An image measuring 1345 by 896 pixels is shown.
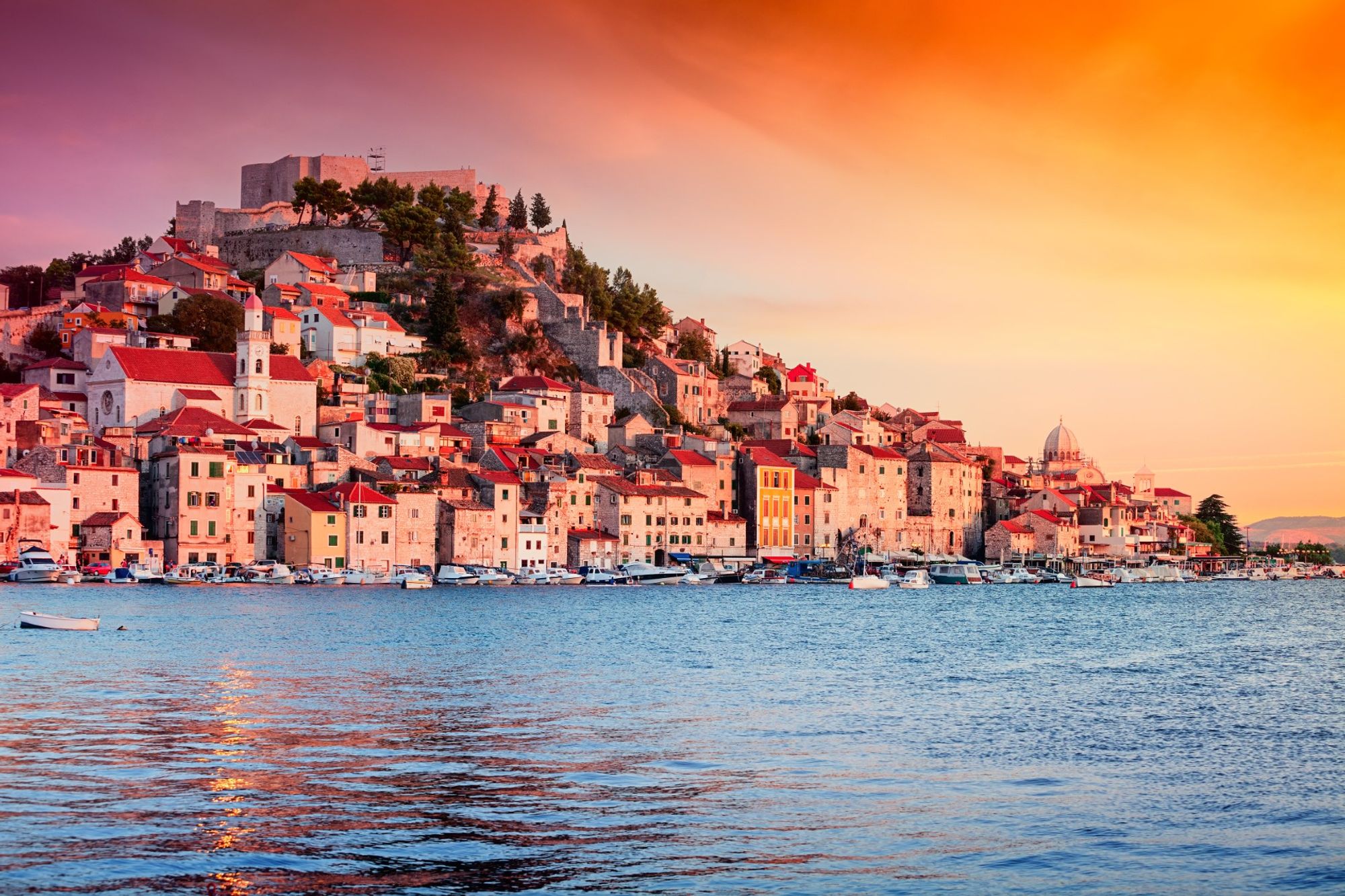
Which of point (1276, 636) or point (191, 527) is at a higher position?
point (191, 527)

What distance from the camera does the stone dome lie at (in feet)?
496

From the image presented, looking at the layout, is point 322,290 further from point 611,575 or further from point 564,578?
point 611,575

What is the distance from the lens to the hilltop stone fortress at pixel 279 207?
108m

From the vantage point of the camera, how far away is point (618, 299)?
11125cm

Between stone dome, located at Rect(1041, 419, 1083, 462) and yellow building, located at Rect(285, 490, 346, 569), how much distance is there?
306 ft

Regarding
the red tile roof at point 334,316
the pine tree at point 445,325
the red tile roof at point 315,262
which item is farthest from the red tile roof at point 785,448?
the red tile roof at point 315,262

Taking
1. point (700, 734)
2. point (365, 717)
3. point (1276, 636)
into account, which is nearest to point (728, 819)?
point (700, 734)

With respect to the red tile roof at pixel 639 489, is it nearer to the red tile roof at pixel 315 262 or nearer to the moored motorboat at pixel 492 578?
the moored motorboat at pixel 492 578

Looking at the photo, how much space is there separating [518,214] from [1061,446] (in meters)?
63.0

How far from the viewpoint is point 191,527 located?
71750 mm

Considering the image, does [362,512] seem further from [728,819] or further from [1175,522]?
[1175,522]

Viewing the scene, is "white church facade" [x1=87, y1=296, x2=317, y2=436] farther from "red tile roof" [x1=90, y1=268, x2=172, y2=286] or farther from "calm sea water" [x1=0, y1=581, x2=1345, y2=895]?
"calm sea water" [x1=0, y1=581, x2=1345, y2=895]

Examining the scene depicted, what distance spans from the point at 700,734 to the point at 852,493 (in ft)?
257

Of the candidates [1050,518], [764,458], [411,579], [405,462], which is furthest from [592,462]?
[1050,518]
